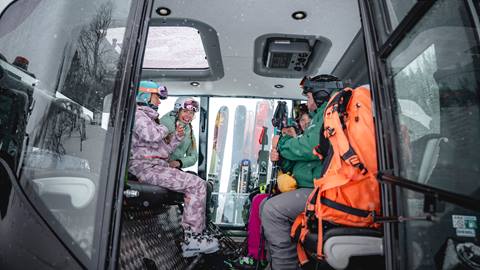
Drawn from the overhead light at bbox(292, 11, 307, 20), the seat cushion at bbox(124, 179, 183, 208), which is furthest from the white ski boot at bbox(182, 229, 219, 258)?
the overhead light at bbox(292, 11, 307, 20)

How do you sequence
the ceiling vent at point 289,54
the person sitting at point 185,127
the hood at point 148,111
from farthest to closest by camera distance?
the person sitting at point 185,127 → the ceiling vent at point 289,54 → the hood at point 148,111

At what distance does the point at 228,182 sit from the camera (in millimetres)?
5691

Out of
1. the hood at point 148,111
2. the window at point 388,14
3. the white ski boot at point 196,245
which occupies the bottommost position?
the white ski boot at point 196,245

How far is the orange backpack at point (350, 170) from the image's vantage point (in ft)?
4.82

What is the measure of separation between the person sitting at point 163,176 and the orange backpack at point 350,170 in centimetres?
142

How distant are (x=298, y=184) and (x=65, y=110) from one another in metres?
1.74

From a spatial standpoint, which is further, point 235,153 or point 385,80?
point 235,153

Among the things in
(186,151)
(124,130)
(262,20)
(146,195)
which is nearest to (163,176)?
(146,195)

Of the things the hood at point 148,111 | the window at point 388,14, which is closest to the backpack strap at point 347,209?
the window at point 388,14

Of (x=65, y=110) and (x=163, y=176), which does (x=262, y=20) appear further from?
(x=65, y=110)

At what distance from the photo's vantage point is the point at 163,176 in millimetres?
2654

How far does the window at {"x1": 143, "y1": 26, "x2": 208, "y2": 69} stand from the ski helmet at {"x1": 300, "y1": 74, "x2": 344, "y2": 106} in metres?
1.64

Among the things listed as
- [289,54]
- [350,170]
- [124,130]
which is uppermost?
[289,54]

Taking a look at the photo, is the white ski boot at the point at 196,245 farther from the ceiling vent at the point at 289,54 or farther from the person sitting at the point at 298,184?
the ceiling vent at the point at 289,54
